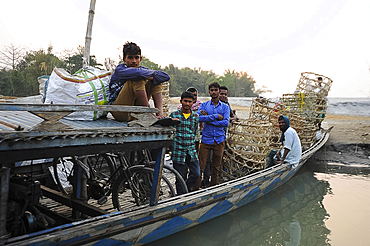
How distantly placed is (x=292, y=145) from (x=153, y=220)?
3.44 metres

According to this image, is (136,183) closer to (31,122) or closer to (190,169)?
(190,169)

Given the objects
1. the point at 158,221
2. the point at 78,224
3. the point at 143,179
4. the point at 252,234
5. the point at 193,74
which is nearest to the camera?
the point at 78,224

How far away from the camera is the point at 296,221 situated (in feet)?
14.5

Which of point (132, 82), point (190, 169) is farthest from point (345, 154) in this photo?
point (132, 82)

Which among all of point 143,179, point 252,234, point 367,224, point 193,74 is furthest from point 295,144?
point 193,74

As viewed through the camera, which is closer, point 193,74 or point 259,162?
point 259,162

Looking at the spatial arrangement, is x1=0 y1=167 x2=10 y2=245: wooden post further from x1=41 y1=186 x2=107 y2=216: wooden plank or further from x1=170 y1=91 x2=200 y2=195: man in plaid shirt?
x1=170 y1=91 x2=200 y2=195: man in plaid shirt

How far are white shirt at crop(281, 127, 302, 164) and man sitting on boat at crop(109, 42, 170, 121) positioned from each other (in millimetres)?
3092

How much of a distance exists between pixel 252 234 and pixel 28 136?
357cm

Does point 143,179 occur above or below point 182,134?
below

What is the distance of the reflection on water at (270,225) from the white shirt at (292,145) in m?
0.95

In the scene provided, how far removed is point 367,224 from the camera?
4.21 m

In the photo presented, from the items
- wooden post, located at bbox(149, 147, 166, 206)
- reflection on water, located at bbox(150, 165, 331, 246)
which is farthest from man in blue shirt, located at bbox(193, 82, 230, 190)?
wooden post, located at bbox(149, 147, 166, 206)

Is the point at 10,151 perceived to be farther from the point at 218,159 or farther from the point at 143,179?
the point at 218,159
